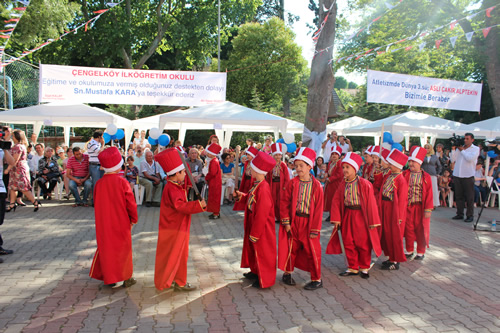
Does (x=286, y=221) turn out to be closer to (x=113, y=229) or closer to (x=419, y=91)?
(x=113, y=229)

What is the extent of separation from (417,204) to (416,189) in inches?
9.5

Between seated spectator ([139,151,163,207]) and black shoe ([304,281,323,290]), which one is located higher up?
seated spectator ([139,151,163,207])

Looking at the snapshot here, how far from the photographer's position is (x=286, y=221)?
17.7ft

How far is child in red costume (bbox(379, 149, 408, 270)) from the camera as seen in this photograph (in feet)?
20.9

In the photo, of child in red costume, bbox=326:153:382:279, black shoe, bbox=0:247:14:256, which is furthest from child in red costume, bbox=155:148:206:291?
black shoe, bbox=0:247:14:256

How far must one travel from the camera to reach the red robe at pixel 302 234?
540 cm

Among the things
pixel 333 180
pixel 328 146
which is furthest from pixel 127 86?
pixel 333 180

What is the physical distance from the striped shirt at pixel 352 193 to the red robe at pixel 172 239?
228 centimetres

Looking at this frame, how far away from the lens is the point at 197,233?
863cm

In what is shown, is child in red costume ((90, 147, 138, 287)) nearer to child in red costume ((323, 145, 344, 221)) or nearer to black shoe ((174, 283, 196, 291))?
black shoe ((174, 283, 196, 291))

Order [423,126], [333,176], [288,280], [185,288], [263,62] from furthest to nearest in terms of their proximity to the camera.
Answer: [263,62], [423,126], [333,176], [288,280], [185,288]

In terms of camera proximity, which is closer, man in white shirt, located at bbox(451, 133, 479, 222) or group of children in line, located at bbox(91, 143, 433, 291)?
group of children in line, located at bbox(91, 143, 433, 291)

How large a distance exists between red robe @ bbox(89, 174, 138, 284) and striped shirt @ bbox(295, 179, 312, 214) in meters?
2.05

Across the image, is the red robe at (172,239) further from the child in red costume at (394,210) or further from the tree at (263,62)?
the tree at (263,62)
